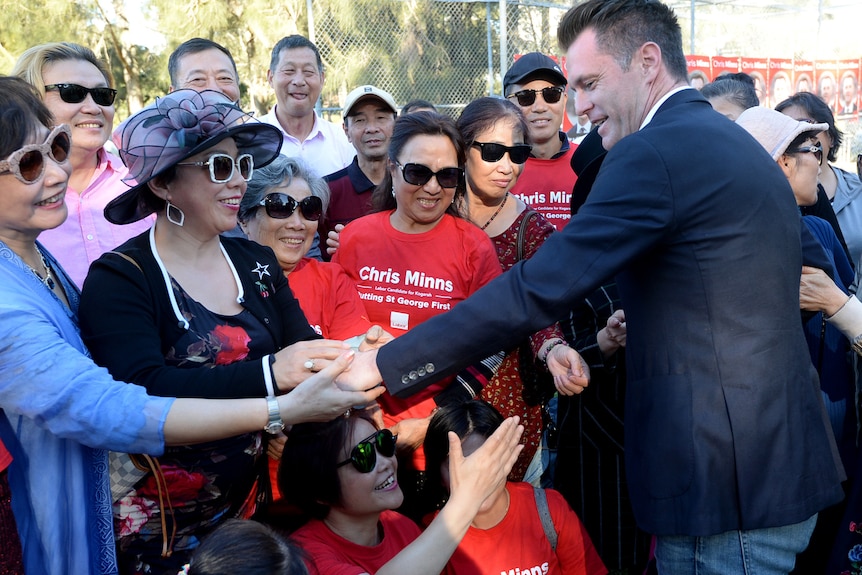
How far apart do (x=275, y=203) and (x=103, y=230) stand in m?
Result: 0.76

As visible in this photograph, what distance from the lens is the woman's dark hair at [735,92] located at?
197 inches

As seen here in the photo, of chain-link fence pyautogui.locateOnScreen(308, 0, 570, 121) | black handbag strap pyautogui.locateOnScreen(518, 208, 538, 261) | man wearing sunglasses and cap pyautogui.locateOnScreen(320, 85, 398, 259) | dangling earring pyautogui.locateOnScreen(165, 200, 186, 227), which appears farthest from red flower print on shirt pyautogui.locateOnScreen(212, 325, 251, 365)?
chain-link fence pyautogui.locateOnScreen(308, 0, 570, 121)

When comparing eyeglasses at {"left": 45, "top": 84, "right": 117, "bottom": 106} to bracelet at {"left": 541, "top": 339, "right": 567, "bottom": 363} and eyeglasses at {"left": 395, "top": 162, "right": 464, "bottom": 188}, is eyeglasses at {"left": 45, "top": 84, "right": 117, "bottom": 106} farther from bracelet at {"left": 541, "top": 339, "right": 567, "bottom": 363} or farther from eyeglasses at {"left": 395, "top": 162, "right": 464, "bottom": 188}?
bracelet at {"left": 541, "top": 339, "right": 567, "bottom": 363}

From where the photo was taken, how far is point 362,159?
4883mm

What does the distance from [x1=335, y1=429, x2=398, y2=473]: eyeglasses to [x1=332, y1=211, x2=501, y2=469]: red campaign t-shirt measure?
442 mm

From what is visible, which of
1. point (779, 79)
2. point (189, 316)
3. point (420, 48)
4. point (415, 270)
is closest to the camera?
point (189, 316)

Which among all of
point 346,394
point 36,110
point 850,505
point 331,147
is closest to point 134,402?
point 346,394

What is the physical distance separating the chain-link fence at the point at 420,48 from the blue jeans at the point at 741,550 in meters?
9.99

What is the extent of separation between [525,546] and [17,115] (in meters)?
2.23

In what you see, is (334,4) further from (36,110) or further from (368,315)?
(36,110)

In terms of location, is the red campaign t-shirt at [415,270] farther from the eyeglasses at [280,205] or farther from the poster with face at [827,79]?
the poster with face at [827,79]

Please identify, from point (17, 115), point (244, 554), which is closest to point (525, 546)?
point (244, 554)

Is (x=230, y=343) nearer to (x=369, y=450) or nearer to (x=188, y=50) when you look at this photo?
(x=369, y=450)

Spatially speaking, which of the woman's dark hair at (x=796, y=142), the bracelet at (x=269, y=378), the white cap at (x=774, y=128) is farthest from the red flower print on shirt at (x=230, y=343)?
the woman's dark hair at (x=796, y=142)
